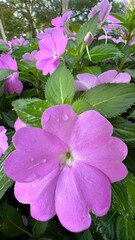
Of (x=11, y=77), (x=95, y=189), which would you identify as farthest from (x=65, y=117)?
(x=11, y=77)

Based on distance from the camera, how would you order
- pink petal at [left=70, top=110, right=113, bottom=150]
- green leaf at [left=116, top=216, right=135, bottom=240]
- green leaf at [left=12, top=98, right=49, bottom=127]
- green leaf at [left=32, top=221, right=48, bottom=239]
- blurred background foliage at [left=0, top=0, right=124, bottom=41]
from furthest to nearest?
blurred background foliage at [left=0, top=0, right=124, bottom=41]
green leaf at [left=32, top=221, right=48, bottom=239]
green leaf at [left=116, top=216, right=135, bottom=240]
green leaf at [left=12, top=98, right=49, bottom=127]
pink petal at [left=70, top=110, right=113, bottom=150]

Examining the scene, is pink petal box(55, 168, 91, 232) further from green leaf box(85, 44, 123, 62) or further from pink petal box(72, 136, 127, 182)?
green leaf box(85, 44, 123, 62)

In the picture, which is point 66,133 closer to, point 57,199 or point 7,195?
point 57,199

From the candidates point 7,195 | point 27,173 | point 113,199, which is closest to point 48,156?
point 27,173

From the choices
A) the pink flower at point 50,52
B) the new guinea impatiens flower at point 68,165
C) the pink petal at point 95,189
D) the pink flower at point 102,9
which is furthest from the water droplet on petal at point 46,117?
the pink flower at point 102,9

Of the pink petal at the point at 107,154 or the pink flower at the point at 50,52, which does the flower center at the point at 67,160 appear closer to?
the pink petal at the point at 107,154

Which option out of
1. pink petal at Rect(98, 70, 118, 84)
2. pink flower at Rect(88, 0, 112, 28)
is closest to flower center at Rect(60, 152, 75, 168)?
pink petal at Rect(98, 70, 118, 84)
